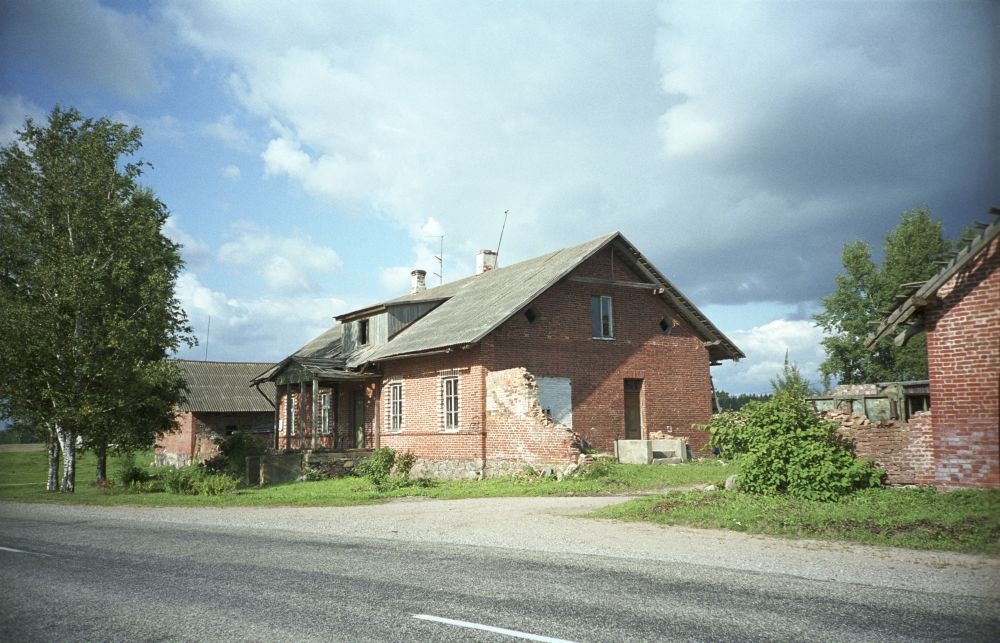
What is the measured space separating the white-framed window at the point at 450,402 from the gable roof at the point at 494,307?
130 cm

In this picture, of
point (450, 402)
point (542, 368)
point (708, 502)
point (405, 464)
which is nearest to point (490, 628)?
point (708, 502)

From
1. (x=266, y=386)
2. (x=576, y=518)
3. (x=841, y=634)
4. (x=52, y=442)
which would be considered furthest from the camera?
(x=266, y=386)

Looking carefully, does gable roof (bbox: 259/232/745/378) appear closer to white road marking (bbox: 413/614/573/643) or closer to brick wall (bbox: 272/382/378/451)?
brick wall (bbox: 272/382/378/451)

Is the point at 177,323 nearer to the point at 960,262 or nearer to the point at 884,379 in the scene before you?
the point at 960,262

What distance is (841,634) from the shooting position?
5.06m

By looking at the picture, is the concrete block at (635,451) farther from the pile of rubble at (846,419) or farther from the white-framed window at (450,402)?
the pile of rubble at (846,419)

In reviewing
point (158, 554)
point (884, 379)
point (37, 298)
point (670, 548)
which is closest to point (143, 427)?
point (37, 298)

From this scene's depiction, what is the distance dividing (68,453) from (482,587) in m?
19.6

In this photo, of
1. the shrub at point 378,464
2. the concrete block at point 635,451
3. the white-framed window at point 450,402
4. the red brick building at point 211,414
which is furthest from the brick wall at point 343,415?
the red brick building at point 211,414

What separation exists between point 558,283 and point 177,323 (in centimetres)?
1282

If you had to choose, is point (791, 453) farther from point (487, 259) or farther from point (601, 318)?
point (487, 259)

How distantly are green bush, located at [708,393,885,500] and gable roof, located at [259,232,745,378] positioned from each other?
8968 millimetres

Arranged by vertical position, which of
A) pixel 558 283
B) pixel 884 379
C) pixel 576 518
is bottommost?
pixel 576 518

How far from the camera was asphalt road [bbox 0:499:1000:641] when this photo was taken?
5.26 meters
